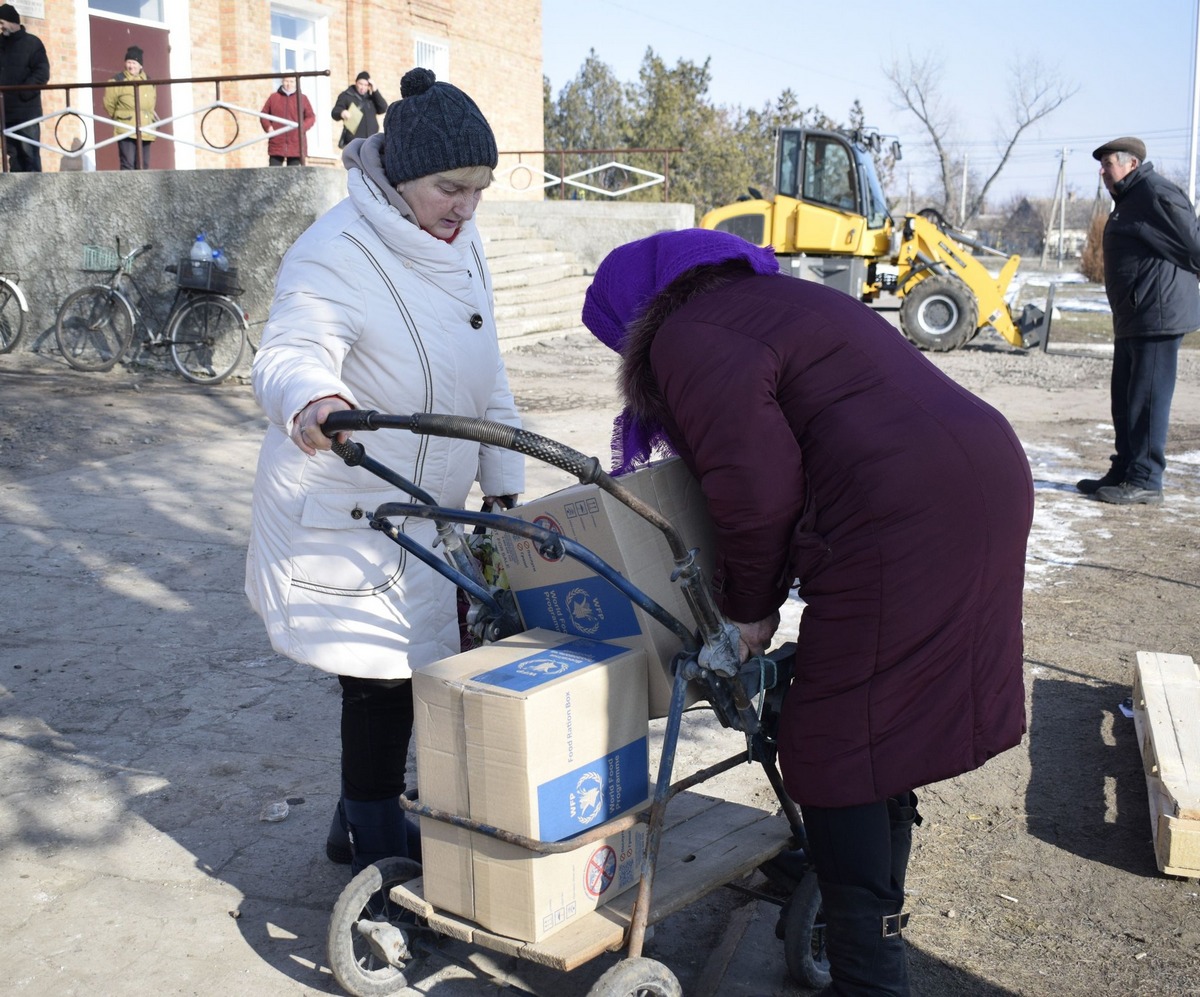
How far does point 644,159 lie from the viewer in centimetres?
3200

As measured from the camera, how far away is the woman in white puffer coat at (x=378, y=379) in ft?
8.89

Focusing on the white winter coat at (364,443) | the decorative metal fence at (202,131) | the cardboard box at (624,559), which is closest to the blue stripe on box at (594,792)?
the cardboard box at (624,559)

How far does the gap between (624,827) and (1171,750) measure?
1979mm

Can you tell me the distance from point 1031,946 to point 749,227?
51.4ft

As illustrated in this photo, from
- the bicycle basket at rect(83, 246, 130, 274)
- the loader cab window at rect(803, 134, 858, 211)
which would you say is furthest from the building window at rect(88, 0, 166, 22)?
the loader cab window at rect(803, 134, 858, 211)

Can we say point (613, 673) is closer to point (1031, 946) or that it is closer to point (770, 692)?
point (770, 692)

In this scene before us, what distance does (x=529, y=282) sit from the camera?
16.4m

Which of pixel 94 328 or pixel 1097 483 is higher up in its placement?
pixel 94 328

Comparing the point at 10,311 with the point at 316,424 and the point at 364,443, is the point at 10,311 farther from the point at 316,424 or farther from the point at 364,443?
the point at 316,424

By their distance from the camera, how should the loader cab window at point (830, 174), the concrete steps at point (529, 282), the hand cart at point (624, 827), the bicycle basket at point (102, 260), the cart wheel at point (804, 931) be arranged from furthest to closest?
the loader cab window at point (830, 174) → the concrete steps at point (529, 282) → the bicycle basket at point (102, 260) → the cart wheel at point (804, 931) → the hand cart at point (624, 827)

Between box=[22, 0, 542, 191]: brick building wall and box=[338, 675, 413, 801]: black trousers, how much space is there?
1154 centimetres

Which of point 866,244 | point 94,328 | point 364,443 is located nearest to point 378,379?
point 364,443

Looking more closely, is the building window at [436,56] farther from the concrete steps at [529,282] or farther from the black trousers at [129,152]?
the black trousers at [129,152]

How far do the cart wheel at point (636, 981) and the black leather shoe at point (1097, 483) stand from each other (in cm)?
613
